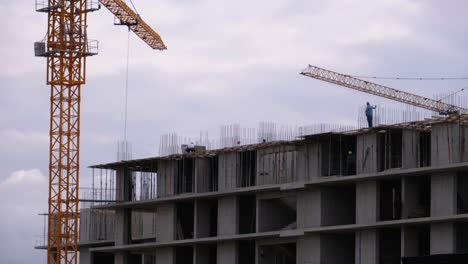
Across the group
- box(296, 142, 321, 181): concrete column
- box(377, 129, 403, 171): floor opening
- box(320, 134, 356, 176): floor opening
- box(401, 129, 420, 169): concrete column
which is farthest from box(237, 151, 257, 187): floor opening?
box(401, 129, 420, 169): concrete column

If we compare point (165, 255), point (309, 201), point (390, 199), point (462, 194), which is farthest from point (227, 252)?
point (462, 194)

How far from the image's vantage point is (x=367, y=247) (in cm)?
9519

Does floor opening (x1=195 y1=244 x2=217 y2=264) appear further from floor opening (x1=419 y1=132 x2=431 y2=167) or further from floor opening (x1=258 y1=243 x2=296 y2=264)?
floor opening (x1=419 y1=132 x2=431 y2=167)

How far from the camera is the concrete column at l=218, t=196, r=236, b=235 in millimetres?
105062

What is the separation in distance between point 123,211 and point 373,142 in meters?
27.4

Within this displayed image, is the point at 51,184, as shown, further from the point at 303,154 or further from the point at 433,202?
the point at 433,202

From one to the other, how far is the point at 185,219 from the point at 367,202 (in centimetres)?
2075

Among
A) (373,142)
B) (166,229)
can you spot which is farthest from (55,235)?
(373,142)

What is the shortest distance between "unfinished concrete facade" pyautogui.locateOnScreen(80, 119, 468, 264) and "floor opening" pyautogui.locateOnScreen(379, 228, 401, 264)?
0.06m

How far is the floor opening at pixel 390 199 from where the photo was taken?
95312 mm

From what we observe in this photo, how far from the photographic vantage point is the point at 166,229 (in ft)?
363

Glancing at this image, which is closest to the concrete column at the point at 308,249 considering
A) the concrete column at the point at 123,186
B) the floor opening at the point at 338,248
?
the floor opening at the point at 338,248

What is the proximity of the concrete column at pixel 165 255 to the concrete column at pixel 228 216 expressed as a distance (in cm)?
564

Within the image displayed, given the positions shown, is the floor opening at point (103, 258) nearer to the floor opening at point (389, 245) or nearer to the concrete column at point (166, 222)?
the concrete column at point (166, 222)
